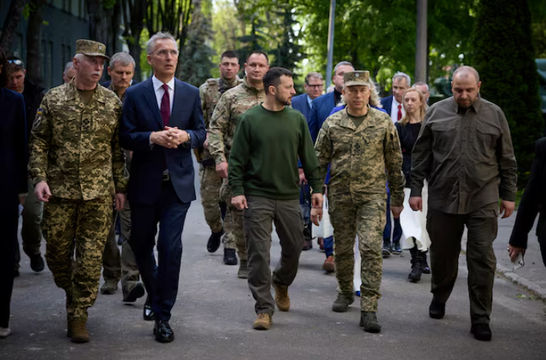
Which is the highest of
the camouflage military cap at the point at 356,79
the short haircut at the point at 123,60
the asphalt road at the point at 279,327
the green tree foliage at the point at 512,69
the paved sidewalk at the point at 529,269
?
the green tree foliage at the point at 512,69

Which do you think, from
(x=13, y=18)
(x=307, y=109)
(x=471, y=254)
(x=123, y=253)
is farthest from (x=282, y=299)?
(x=13, y=18)

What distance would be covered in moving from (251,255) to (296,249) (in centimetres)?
40

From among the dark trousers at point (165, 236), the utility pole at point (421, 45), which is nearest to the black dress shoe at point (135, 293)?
the dark trousers at point (165, 236)

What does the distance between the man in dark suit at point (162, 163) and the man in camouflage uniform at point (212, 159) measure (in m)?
3.45

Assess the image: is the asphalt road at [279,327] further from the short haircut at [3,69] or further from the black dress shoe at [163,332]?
the short haircut at [3,69]

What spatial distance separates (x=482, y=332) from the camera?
7.02 meters

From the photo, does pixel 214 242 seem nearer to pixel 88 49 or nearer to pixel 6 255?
pixel 6 255

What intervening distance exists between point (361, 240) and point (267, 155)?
1.03 metres

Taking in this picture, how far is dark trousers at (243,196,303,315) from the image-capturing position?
24.3ft

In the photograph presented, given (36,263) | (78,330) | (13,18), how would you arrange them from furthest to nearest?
(13,18), (36,263), (78,330)

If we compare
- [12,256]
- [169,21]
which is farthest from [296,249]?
[169,21]

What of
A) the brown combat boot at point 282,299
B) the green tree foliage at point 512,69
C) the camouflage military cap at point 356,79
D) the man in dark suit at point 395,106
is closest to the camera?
the camouflage military cap at point 356,79

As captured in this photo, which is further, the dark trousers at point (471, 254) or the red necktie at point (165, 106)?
the dark trousers at point (471, 254)

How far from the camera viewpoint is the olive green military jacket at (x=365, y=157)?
305 inches
